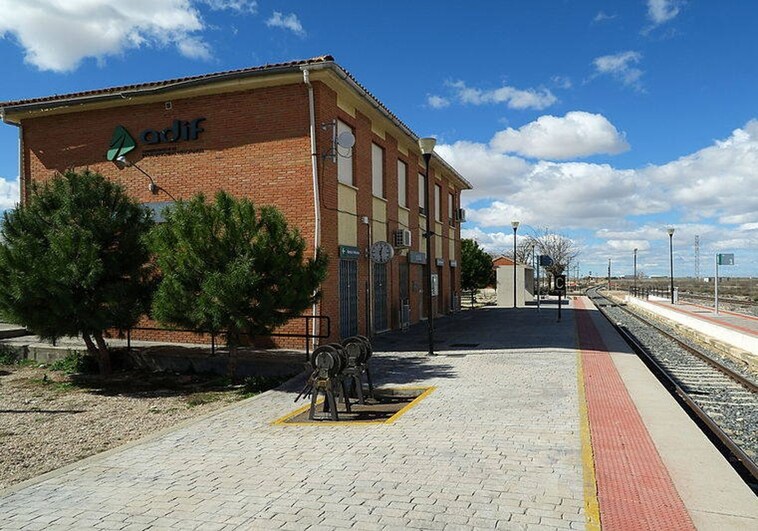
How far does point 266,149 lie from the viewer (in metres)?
13.9

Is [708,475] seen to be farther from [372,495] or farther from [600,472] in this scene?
[372,495]

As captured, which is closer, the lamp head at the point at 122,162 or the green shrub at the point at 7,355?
the green shrub at the point at 7,355

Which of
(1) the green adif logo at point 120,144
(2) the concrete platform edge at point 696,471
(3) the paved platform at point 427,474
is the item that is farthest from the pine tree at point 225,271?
(1) the green adif logo at point 120,144

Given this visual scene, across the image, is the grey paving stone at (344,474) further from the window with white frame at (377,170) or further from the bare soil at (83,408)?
the window with white frame at (377,170)

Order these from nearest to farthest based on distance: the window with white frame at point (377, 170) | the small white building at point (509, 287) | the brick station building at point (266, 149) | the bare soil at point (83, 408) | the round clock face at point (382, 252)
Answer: the bare soil at point (83, 408) → the brick station building at point (266, 149) → the round clock face at point (382, 252) → the window with white frame at point (377, 170) → the small white building at point (509, 287)

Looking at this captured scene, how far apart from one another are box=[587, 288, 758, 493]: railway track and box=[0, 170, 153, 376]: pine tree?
32.5 feet

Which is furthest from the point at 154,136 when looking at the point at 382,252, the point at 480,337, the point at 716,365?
the point at 716,365

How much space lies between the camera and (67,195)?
11164 millimetres

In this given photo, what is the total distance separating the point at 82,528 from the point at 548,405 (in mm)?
5764

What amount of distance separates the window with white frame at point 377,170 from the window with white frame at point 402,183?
1.65 meters

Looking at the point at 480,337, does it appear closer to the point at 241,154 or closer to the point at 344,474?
the point at 241,154

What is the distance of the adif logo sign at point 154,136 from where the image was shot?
14680 millimetres

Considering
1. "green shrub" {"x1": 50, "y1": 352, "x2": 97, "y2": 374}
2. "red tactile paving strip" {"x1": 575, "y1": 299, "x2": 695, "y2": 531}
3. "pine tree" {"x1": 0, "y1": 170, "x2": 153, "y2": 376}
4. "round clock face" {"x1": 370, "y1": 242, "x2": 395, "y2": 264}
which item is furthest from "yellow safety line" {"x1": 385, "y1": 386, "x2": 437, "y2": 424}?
"green shrub" {"x1": 50, "y1": 352, "x2": 97, "y2": 374}

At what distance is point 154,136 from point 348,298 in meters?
6.49
